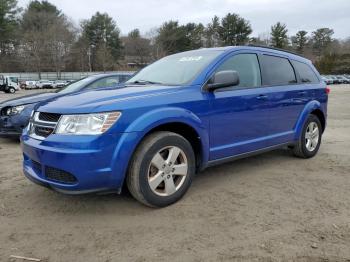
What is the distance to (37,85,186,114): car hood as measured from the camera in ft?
11.1

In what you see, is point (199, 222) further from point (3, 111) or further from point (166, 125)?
point (3, 111)

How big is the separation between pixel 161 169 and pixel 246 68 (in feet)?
6.26

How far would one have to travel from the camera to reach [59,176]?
3.36 metres

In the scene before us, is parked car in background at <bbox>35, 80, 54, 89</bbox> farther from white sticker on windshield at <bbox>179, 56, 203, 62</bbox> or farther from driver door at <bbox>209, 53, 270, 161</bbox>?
driver door at <bbox>209, 53, 270, 161</bbox>

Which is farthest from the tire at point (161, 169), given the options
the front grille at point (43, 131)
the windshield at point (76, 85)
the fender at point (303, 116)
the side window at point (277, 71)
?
the windshield at point (76, 85)

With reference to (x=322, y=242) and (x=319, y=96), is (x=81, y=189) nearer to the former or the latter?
(x=322, y=242)

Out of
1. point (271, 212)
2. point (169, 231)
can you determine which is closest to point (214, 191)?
point (271, 212)

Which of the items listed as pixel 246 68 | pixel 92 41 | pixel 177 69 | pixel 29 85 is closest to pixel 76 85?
pixel 177 69

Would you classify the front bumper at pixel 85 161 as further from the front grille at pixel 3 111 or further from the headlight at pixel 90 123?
the front grille at pixel 3 111

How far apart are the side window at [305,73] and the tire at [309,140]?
58 centimetres

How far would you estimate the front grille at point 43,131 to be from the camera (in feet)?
11.6

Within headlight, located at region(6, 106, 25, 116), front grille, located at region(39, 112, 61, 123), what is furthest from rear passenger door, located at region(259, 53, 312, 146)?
headlight, located at region(6, 106, 25, 116)

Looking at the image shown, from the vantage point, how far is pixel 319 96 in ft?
19.7

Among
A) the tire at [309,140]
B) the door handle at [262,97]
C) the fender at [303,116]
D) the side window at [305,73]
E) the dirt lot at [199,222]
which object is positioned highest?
the side window at [305,73]
